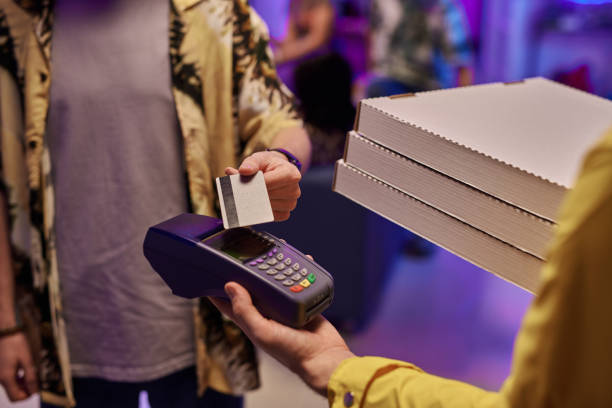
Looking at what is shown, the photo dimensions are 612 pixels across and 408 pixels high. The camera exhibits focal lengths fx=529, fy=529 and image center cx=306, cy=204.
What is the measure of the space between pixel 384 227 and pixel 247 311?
43.8 inches

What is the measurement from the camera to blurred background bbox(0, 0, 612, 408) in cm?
64

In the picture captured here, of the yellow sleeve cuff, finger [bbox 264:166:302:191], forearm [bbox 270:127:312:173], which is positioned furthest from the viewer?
forearm [bbox 270:127:312:173]

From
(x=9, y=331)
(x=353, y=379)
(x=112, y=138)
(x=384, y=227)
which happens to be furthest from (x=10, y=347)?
(x=384, y=227)

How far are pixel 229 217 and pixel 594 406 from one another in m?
0.28

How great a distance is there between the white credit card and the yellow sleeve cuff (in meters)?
0.13

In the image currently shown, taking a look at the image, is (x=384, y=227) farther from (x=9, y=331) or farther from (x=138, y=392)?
(x=9, y=331)

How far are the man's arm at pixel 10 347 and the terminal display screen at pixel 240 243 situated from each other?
45 cm

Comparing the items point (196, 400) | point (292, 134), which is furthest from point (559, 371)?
point (196, 400)

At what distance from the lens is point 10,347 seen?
0.75m

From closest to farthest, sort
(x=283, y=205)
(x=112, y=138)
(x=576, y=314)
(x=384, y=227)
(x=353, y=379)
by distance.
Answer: (x=576, y=314) < (x=353, y=379) < (x=283, y=205) < (x=112, y=138) < (x=384, y=227)

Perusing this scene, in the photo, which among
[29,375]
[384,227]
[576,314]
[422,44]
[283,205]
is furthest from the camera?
[422,44]

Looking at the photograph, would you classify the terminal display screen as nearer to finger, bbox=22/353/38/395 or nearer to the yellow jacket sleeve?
the yellow jacket sleeve

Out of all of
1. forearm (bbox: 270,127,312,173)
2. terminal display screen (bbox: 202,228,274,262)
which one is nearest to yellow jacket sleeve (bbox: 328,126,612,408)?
terminal display screen (bbox: 202,228,274,262)

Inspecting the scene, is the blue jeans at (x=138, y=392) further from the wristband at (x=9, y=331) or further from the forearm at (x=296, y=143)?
the forearm at (x=296, y=143)
